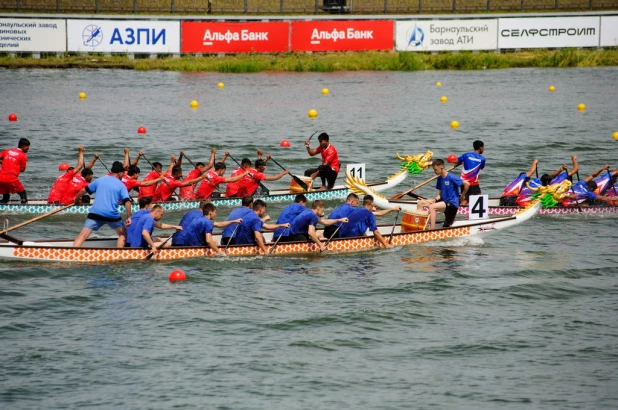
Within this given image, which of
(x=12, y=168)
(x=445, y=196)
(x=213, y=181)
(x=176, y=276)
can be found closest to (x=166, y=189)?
(x=213, y=181)

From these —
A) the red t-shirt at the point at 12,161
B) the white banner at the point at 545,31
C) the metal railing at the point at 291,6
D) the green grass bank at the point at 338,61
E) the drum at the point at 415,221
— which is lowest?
the drum at the point at 415,221

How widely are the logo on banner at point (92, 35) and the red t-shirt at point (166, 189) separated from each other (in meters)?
22.3

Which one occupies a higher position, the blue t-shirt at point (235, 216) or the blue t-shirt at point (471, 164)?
the blue t-shirt at point (471, 164)

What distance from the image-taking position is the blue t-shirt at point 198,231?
16.8 m

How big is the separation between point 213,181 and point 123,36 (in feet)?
73.8

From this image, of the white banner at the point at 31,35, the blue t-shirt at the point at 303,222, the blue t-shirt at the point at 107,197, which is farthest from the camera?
the white banner at the point at 31,35

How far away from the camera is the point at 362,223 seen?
1781 cm

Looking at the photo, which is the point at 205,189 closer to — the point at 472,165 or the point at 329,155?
the point at 329,155

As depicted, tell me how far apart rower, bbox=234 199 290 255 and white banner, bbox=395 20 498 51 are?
2882cm

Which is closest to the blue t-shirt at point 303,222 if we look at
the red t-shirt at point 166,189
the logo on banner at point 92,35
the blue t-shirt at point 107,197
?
the blue t-shirt at point 107,197

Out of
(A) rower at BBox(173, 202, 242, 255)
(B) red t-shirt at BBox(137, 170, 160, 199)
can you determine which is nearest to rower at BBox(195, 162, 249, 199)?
(B) red t-shirt at BBox(137, 170, 160, 199)

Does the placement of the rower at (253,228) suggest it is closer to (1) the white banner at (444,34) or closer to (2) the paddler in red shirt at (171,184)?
(2) the paddler in red shirt at (171,184)

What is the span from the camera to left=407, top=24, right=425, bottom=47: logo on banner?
44719 millimetres

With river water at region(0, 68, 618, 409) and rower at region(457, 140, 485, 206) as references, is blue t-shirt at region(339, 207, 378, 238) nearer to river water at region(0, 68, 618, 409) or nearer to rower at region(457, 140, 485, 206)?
river water at region(0, 68, 618, 409)
